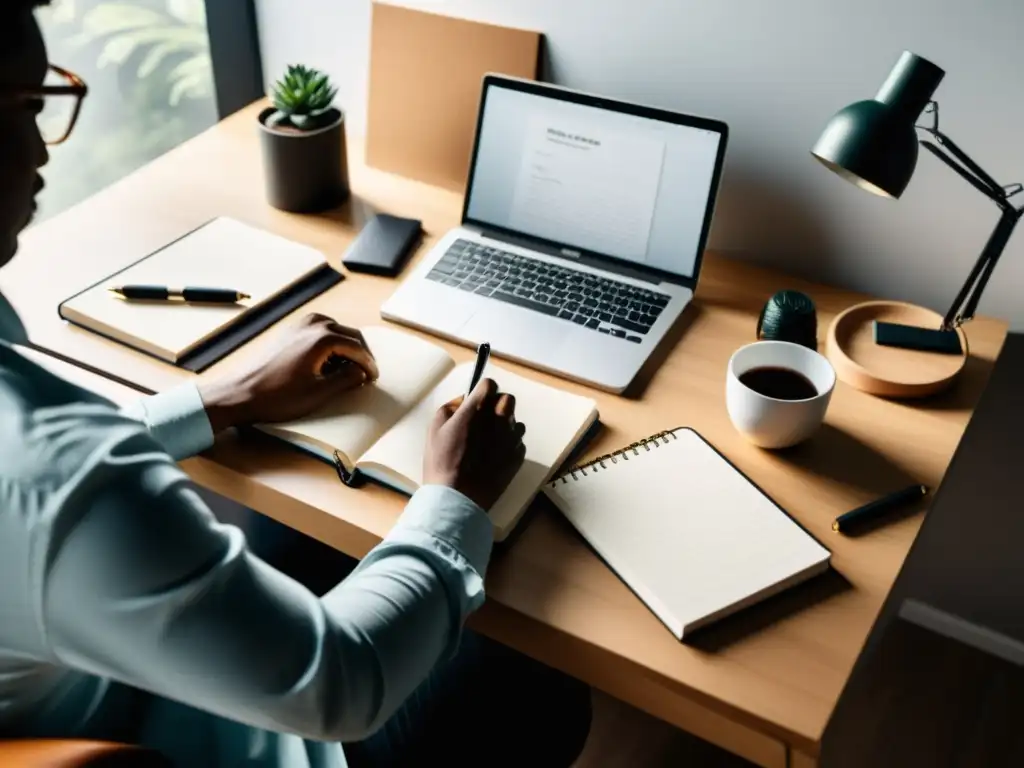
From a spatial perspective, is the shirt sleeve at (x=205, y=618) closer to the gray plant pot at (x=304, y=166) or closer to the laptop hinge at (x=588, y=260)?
the laptop hinge at (x=588, y=260)

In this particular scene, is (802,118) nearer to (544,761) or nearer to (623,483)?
(623,483)

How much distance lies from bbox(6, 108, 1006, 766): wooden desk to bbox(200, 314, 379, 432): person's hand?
40 millimetres

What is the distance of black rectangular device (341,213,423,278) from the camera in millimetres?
1300

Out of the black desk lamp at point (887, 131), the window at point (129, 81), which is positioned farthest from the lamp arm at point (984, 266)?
the window at point (129, 81)

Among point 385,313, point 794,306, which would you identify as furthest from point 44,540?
point 794,306

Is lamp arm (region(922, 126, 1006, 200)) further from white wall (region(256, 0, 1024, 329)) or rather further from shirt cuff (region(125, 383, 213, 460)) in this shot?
shirt cuff (region(125, 383, 213, 460))

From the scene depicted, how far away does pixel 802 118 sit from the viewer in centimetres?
125

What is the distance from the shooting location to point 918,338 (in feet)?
3.83

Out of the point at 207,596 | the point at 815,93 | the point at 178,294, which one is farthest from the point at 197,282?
the point at 815,93

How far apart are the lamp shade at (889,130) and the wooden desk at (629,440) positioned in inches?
Result: 10.2

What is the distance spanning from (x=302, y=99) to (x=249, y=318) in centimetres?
35

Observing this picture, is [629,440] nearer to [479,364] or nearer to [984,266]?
[479,364]

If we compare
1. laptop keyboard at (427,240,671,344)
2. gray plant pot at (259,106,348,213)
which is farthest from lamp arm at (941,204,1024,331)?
gray plant pot at (259,106,348,213)

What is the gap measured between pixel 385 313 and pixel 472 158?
0.27 metres
